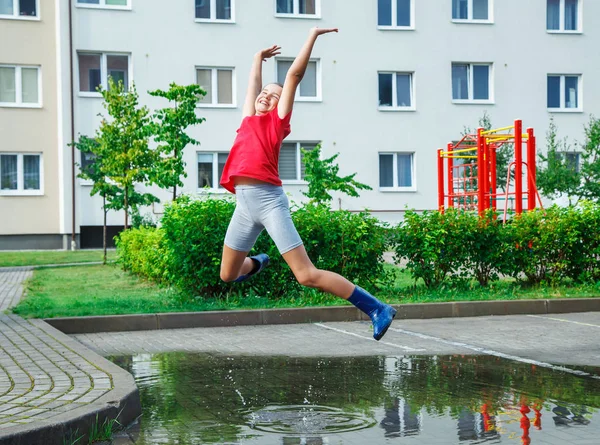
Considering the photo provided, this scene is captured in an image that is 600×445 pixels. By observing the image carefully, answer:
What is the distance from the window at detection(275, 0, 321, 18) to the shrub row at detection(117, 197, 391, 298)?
2489cm

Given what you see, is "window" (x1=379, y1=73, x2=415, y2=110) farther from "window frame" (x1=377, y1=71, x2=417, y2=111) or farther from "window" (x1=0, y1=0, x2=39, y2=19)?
"window" (x1=0, y1=0, x2=39, y2=19)

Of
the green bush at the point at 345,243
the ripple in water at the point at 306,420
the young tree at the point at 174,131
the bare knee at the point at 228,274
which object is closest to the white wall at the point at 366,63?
the young tree at the point at 174,131

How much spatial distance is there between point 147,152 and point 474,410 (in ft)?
59.5

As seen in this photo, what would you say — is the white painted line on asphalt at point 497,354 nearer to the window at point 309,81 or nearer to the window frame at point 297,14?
the window at point 309,81

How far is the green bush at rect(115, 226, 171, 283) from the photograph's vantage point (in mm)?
13875

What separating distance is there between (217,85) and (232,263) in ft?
97.0

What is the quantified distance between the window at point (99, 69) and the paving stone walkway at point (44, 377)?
2637cm

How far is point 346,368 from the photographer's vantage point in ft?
25.9

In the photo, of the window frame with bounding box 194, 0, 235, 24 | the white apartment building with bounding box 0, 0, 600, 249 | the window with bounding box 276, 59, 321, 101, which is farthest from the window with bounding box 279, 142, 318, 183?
the window frame with bounding box 194, 0, 235, 24

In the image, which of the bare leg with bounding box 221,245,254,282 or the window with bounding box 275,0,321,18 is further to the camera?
the window with bounding box 275,0,321,18

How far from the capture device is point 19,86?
34688mm

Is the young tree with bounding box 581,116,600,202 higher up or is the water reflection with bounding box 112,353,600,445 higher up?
the young tree with bounding box 581,116,600,202

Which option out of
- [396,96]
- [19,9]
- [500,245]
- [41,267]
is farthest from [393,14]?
[500,245]

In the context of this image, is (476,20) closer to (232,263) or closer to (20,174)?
(20,174)
